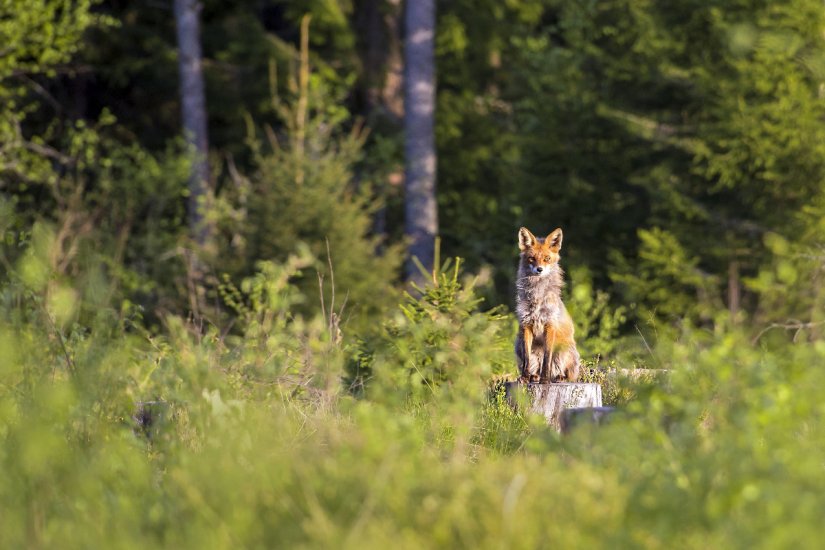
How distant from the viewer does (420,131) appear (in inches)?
891

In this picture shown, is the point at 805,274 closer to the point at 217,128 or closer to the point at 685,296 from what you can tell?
the point at 685,296

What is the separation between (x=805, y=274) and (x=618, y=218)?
5056 mm

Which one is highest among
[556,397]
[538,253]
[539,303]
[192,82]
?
[192,82]

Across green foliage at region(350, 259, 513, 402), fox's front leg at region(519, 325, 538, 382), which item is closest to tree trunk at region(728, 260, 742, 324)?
fox's front leg at region(519, 325, 538, 382)

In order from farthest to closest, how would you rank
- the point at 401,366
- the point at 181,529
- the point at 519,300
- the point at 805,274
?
the point at 805,274
the point at 401,366
the point at 519,300
the point at 181,529

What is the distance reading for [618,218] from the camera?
19.6 m

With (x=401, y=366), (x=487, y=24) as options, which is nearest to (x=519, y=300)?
(x=401, y=366)

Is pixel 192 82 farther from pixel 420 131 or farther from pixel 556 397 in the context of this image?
pixel 556 397

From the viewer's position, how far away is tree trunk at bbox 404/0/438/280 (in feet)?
73.3

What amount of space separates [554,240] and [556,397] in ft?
4.21

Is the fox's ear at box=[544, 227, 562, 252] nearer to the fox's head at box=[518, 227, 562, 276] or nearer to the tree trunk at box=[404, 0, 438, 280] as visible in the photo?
the fox's head at box=[518, 227, 562, 276]

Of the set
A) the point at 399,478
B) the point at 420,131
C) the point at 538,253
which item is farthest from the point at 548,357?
the point at 420,131

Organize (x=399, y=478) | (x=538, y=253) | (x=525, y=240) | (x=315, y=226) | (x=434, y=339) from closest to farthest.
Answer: (x=399, y=478)
(x=538, y=253)
(x=525, y=240)
(x=434, y=339)
(x=315, y=226)

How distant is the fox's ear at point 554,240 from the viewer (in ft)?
30.5
